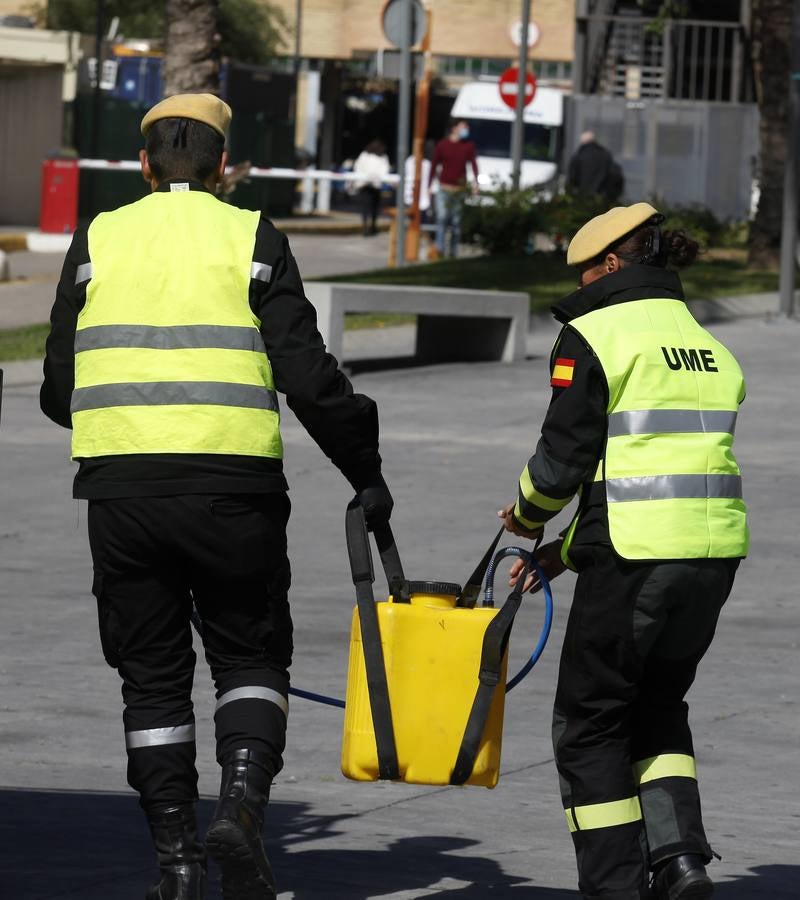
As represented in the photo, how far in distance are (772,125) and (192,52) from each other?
9186 mm

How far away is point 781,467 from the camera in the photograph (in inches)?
452

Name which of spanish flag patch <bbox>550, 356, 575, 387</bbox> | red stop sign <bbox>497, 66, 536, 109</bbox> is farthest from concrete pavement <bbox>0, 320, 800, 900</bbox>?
red stop sign <bbox>497, 66, 536, 109</bbox>

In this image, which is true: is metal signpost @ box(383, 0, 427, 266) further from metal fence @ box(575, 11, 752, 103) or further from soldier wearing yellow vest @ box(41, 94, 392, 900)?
soldier wearing yellow vest @ box(41, 94, 392, 900)

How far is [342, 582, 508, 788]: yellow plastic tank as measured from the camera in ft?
14.3

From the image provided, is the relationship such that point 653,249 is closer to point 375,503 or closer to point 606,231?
point 606,231

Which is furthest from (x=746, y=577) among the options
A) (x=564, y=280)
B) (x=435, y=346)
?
(x=564, y=280)

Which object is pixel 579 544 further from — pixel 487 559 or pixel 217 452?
pixel 217 452

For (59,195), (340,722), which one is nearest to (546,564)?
(340,722)

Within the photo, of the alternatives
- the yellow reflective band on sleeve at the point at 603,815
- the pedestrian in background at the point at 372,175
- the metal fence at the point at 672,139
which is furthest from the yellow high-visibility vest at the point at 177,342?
the metal fence at the point at 672,139

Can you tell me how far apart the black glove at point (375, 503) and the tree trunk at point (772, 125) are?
1954cm

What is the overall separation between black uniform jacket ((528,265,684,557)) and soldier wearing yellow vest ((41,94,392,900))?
1.41 feet

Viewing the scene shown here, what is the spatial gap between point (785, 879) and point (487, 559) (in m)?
1.07

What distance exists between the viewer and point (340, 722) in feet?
21.5

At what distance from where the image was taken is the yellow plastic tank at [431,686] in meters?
4.37
